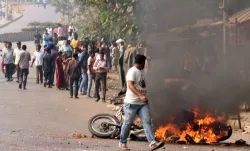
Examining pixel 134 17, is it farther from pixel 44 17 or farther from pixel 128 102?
pixel 44 17

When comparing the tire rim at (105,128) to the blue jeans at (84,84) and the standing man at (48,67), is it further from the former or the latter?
the standing man at (48,67)

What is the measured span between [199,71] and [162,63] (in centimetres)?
114

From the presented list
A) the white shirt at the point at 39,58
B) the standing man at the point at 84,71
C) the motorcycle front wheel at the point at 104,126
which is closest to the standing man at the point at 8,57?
→ the white shirt at the point at 39,58

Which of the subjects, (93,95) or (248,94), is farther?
(93,95)

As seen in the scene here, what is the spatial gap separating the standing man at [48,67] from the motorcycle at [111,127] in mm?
9714

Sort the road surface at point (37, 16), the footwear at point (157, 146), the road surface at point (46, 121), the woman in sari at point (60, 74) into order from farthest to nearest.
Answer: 1. the road surface at point (37, 16)
2. the woman in sari at point (60, 74)
3. the road surface at point (46, 121)
4. the footwear at point (157, 146)

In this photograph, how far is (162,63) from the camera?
16906 millimetres

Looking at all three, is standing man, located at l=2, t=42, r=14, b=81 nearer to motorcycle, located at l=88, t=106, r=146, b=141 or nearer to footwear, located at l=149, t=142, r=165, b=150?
motorcycle, located at l=88, t=106, r=146, b=141

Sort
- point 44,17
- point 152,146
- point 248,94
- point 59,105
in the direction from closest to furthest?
point 152,146 < point 248,94 < point 59,105 < point 44,17

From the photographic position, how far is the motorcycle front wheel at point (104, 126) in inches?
441

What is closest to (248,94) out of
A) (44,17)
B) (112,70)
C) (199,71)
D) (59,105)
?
(199,71)

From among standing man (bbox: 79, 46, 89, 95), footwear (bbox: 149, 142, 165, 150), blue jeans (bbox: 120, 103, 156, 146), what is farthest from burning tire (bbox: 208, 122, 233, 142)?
standing man (bbox: 79, 46, 89, 95)

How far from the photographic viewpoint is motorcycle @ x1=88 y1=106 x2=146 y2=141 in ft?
35.9

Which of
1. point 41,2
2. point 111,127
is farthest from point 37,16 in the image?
point 111,127
